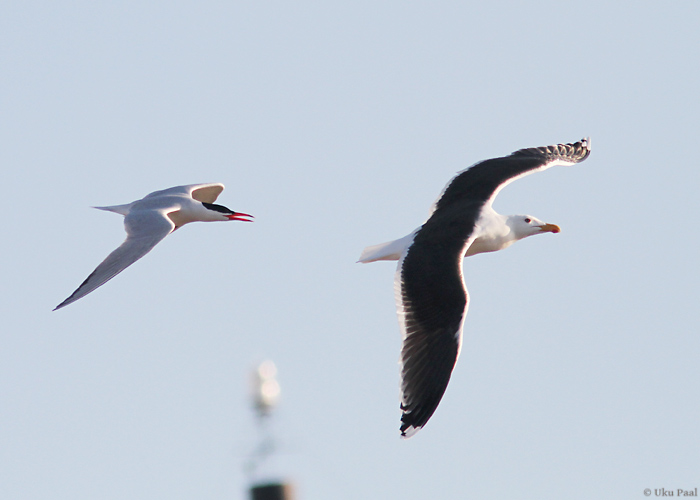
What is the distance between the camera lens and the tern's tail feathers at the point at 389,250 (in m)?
9.93

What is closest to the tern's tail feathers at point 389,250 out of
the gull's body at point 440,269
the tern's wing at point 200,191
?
the gull's body at point 440,269

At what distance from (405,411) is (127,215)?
171 inches

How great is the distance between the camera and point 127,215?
11562mm

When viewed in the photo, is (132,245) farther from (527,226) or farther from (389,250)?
(527,226)

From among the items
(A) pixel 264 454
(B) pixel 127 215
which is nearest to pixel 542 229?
(B) pixel 127 215

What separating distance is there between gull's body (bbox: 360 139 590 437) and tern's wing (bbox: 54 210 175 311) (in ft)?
7.13

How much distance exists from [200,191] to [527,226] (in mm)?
4564

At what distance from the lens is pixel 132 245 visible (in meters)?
10.7

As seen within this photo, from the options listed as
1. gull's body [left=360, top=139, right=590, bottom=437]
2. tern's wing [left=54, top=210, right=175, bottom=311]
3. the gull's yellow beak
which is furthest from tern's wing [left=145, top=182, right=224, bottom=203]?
the gull's yellow beak

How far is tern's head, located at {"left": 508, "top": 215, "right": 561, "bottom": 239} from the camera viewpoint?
11.0m

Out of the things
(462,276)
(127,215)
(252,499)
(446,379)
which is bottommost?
(252,499)

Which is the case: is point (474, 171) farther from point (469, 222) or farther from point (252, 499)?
point (252, 499)

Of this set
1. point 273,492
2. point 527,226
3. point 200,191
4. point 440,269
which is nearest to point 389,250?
point 440,269

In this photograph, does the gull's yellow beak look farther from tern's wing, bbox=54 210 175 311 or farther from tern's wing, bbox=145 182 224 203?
tern's wing, bbox=145 182 224 203
